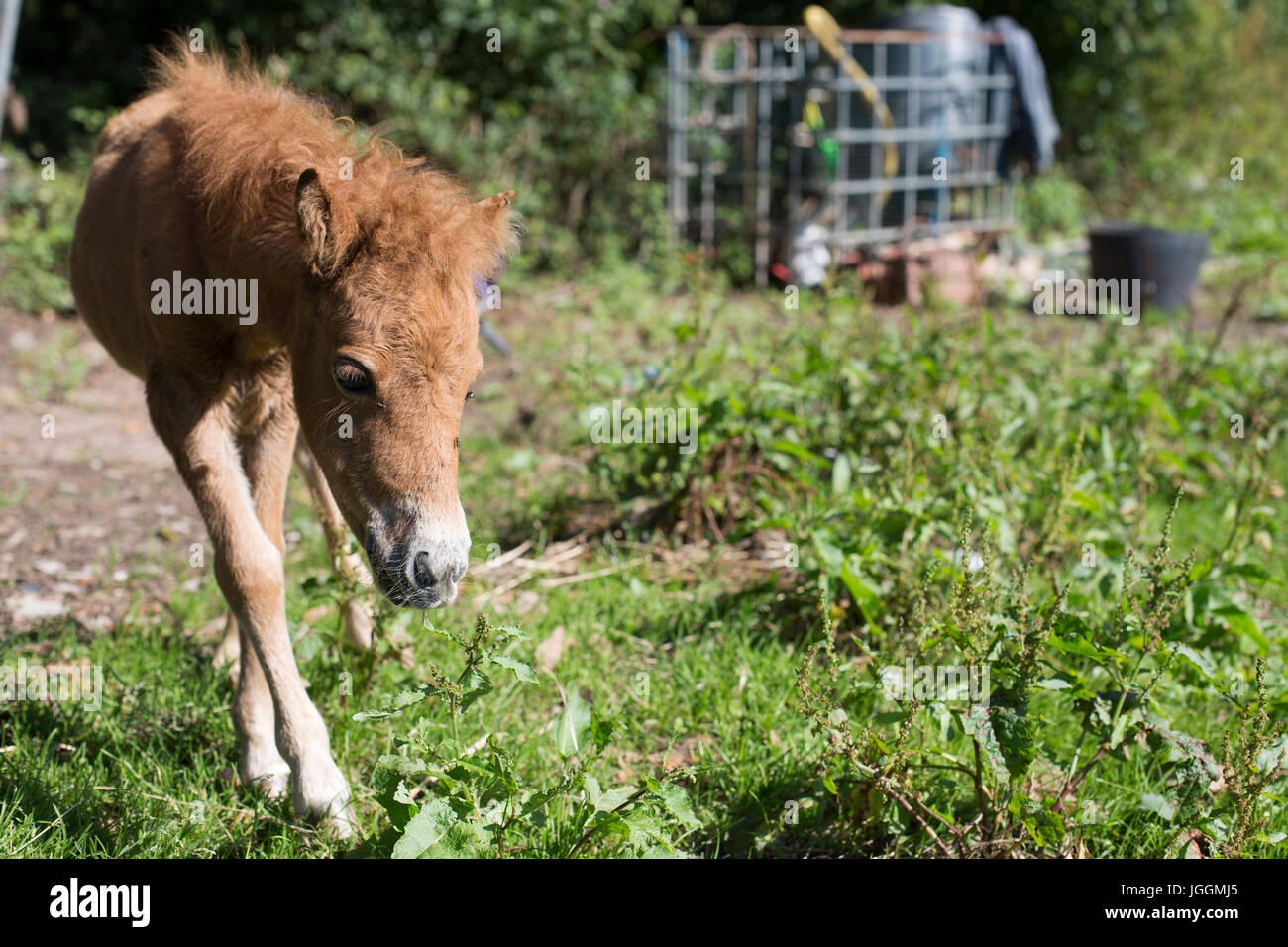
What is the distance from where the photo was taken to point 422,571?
2586mm

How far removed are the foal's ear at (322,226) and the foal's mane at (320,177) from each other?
33 mm

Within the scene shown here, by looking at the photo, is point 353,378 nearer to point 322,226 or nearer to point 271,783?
point 322,226

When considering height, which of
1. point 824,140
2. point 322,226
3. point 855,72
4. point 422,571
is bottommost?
point 422,571

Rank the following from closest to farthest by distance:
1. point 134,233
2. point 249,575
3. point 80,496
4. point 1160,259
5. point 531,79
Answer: point 249,575 < point 134,233 < point 80,496 < point 1160,259 < point 531,79

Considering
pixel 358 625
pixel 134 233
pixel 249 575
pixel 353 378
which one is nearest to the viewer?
pixel 353 378

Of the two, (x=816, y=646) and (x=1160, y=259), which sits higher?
(x=1160, y=259)

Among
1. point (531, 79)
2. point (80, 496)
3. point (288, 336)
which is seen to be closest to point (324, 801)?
point (288, 336)

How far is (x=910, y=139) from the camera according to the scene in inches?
430

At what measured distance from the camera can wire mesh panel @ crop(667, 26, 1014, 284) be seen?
10.4m

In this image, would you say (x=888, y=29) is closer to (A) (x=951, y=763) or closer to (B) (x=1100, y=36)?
(B) (x=1100, y=36)

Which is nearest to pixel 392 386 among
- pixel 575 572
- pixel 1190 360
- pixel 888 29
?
pixel 575 572

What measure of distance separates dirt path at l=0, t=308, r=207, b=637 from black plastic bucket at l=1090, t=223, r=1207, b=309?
786 centimetres

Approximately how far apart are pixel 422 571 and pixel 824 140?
8.38 meters

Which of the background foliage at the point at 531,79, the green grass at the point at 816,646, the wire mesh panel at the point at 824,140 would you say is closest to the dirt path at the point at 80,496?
the green grass at the point at 816,646
